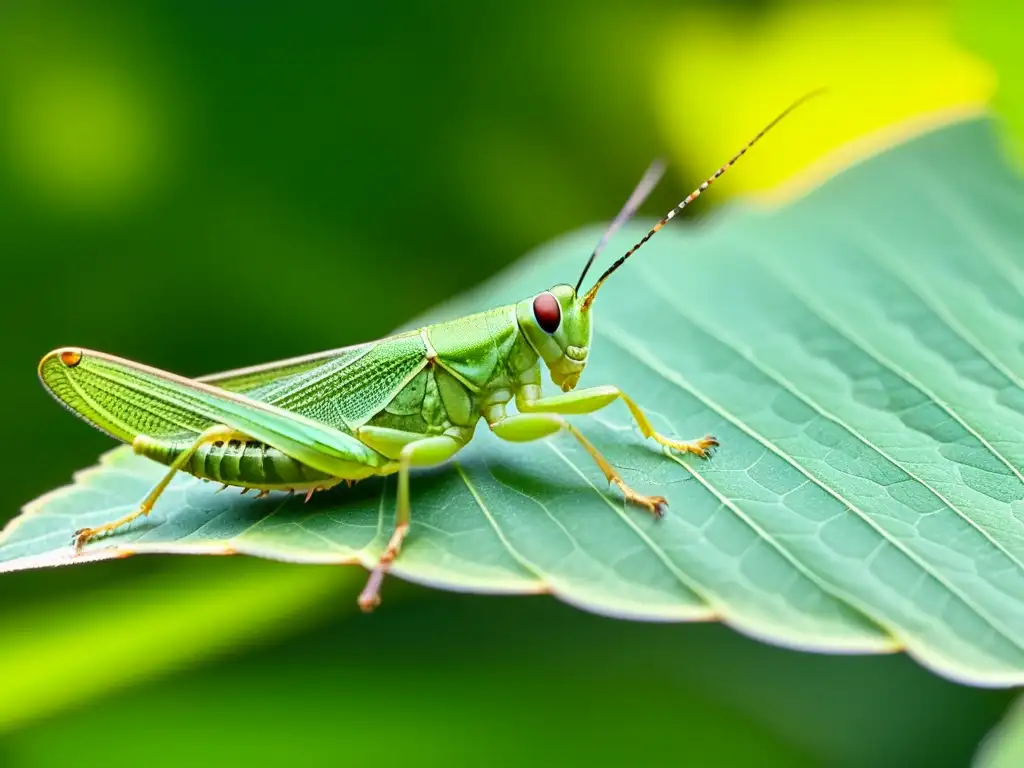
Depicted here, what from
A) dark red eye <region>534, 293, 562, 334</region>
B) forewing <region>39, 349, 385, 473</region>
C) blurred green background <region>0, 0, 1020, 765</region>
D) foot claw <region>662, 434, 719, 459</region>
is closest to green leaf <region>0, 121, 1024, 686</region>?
foot claw <region>662, 434, 719, 459</region>

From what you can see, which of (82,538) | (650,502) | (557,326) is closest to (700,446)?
(650,502)

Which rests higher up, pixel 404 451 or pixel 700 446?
pixel 700 446

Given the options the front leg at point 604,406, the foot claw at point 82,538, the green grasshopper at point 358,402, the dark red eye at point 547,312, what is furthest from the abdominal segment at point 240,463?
the dark red eye at point 547,312

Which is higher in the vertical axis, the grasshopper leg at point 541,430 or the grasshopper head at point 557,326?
the grasshopper head at point 557,326

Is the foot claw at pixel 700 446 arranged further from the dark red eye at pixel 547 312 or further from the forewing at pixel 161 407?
the forewing at pixel 161 407

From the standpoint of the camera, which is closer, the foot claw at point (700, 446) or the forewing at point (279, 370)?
the foot claw at point (700, 446)

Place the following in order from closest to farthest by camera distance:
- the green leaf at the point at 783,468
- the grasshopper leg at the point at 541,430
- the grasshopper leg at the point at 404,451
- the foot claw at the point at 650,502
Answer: the green leaf at the point at 783,468 < the foot claw at the point at 650,502 < the grasshopper leg at the point at 404,451 < the grasshopper leg at the point at 541,430

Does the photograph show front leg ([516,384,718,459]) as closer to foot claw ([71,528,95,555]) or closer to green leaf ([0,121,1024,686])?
green leaf ([0,121,1024,686])

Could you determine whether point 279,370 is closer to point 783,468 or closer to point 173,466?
point 173,466
